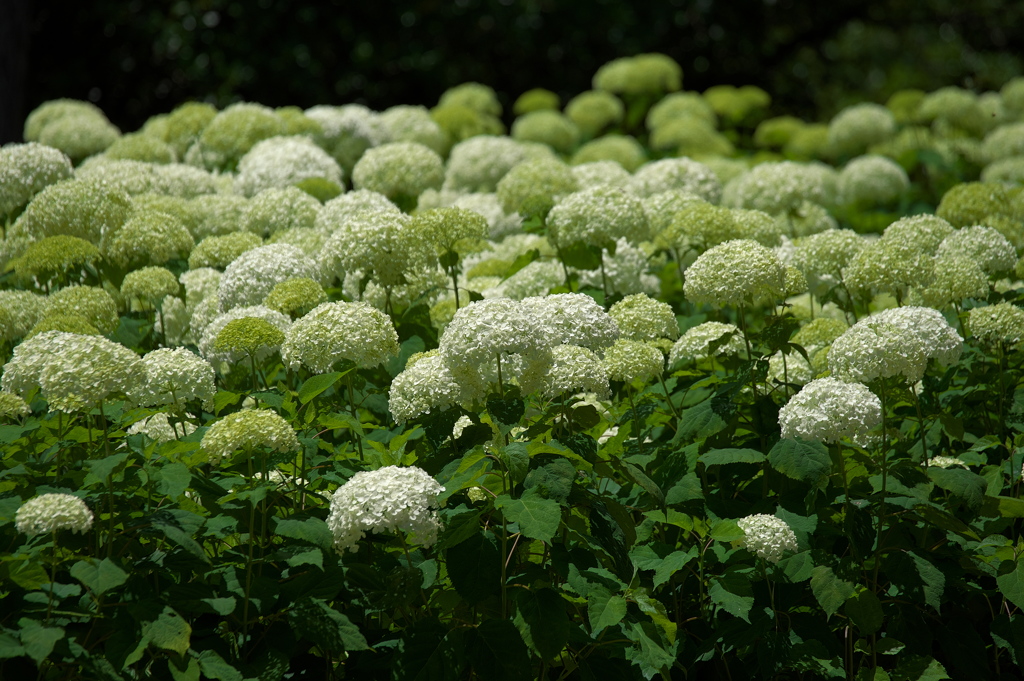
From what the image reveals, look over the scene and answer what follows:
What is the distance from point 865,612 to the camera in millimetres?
2363

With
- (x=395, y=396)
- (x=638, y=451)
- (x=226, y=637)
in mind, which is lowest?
(x=226, y=637)

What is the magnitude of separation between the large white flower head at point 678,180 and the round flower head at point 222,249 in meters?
1.83

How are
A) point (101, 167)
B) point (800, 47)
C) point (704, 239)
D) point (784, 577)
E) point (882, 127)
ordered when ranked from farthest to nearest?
1. point (800, 47)
2. point (882, 127)
3. point (101, 167)
4. point (704, 239)
5. point (784, 577)

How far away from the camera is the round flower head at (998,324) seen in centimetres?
289

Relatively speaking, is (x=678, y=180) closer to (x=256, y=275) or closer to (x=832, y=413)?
(x=256, y=275)

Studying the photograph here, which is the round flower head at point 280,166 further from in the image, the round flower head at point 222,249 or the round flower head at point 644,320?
the round flower head at point 644,320

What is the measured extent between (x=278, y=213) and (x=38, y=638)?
245 cm

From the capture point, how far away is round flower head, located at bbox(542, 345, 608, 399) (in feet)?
8.05

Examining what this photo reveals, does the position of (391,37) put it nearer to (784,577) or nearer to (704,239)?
(704,239)

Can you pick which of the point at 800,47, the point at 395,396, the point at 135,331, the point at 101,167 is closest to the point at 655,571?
the point at 395,396

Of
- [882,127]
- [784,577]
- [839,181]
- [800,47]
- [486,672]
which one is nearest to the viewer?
[486,672]

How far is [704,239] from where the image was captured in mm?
3555

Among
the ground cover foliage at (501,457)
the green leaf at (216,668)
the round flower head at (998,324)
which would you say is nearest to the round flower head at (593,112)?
the ground cover foliage at (501,457)

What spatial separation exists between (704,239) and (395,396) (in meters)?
1.48
